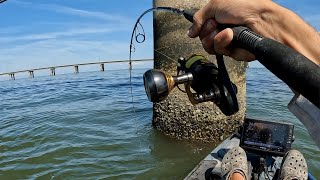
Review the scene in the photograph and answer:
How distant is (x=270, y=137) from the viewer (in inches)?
194

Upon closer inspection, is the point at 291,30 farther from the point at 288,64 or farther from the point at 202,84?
the point at 202,84

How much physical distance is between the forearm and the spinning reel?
52 centimetres

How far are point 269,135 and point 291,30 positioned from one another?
11.7 ft

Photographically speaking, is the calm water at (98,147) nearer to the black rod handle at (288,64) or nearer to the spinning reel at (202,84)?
the spinning reel at (202,84)

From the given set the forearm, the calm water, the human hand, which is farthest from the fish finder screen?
the forearm

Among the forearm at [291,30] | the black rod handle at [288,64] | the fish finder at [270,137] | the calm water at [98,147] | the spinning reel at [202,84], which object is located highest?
the forearm at [291,30]

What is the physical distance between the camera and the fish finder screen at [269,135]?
4871mm

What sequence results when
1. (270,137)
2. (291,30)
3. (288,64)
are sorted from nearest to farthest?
(288,64) < (291,30) < (270,137)

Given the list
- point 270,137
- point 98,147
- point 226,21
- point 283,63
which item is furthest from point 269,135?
point 98,147

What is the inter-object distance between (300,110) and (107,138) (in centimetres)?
812

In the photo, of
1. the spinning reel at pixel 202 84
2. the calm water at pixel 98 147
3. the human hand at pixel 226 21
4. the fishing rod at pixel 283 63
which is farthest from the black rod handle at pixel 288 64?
the calm water at pixel 98 147

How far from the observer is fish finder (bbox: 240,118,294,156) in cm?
487

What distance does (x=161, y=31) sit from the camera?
7484 mm

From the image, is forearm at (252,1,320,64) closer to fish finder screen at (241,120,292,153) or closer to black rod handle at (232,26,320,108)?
black rod handle at (232,26,320,108)
